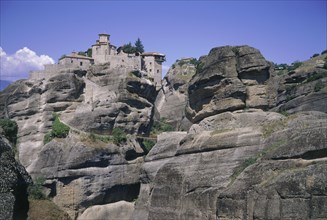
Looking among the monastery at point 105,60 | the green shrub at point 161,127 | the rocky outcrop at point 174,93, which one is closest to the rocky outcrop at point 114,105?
the monastery at point 105,60

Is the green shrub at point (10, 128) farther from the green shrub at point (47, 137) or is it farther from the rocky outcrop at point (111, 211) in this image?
the rocky outcrop at point (111, 211)

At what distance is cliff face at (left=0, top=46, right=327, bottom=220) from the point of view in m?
25.1

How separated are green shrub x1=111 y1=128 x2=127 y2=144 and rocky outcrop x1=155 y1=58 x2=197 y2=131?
2398cm

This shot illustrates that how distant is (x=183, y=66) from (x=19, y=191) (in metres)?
67.9

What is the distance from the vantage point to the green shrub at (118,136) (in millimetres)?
52312

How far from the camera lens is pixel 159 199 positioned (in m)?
37.2

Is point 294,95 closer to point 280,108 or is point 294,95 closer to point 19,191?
point 280,108

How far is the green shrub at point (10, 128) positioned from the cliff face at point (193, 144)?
43.3 inches

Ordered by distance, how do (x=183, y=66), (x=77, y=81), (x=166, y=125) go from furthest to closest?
(x=183, y=66) → (x=166, y=125) → (x=77, y=81)

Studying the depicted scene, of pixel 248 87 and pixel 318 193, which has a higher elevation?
pixel 248 87

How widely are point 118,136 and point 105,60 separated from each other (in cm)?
1308

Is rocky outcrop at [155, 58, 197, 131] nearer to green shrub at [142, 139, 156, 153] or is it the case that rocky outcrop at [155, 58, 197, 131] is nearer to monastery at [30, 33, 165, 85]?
monastery at [30, 33, 165, 85]

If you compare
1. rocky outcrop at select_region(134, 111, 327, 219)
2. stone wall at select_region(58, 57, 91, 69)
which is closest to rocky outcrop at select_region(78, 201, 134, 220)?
rocky outcrop at select_region(134, 111, 327, 219)

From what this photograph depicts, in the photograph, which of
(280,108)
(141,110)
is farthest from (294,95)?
(141,110)
